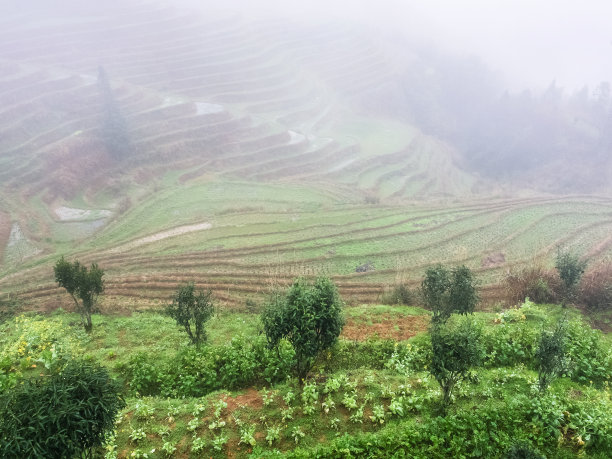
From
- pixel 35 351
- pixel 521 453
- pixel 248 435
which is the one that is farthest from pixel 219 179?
pixel 521 453

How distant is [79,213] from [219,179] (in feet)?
A: 57.2

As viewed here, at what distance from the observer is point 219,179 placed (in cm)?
5116

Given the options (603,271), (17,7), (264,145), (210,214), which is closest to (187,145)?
(264,145)

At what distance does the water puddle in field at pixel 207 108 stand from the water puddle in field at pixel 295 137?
13.1 metres

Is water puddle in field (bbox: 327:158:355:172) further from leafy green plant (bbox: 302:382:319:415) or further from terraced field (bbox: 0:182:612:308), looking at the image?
leafy green plant (bbox: 302:382:319:415)

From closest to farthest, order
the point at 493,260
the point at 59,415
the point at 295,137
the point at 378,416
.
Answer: the point at 59,415, the point at 378,416, the point at 493,260, the point at 295,137

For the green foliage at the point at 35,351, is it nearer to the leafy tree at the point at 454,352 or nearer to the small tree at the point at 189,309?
the small tree at the point at 189,309

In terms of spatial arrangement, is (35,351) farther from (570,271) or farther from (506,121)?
(506,121)

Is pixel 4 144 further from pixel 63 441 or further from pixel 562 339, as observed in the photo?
pixel 562 339

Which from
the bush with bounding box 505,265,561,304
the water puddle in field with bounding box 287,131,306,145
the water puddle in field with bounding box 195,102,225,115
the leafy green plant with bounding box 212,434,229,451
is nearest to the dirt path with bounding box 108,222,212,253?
the leafy green plant with bounding box 212,434,229,451

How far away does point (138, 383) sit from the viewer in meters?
13.6

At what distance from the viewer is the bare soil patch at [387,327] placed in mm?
18359

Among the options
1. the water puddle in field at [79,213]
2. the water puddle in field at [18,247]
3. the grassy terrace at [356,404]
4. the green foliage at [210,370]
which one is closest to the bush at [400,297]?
the grassy terrace at [356,404]

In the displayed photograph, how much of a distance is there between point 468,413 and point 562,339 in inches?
138
